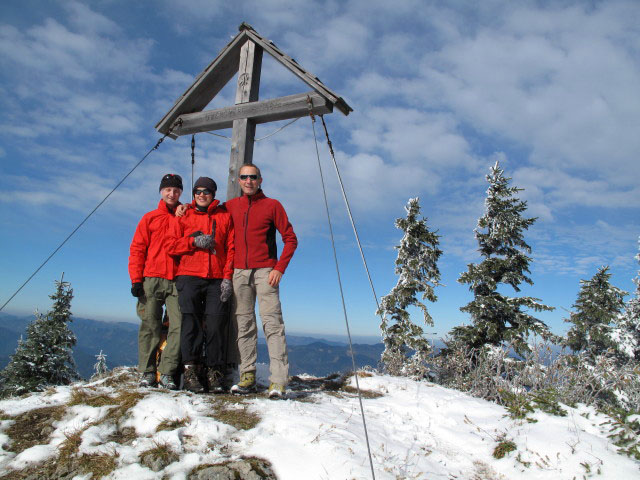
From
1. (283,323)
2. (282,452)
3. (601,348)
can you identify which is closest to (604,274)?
(601,348)

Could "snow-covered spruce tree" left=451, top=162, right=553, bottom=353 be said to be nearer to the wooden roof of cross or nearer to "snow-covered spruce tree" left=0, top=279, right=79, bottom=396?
the wooden roof of cross

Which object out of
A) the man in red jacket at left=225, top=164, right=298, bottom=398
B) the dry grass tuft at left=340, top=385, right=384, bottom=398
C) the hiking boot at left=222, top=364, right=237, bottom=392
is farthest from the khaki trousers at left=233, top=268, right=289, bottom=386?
the dry grass tuft at left=340, top=385, right=384, bottom=398

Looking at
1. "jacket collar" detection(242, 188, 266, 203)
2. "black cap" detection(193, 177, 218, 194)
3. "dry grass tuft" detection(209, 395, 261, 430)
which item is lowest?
"dry grass tuft" detection(209, 395, 261, 430)

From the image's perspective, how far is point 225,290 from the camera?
435 cm

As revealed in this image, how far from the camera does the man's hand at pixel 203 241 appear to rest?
4281 millimetres

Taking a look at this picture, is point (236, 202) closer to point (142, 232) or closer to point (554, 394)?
point (142, 232)

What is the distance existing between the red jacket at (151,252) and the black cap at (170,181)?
1.41 feet

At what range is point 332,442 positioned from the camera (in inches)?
113

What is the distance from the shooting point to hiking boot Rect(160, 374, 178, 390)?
4.25 metres

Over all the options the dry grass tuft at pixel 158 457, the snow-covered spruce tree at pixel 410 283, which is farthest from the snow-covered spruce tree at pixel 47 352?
the dry grass tuft at pixel 158 457

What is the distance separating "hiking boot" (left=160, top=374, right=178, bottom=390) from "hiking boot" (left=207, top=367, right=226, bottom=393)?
404mm

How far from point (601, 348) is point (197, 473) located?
812 inches

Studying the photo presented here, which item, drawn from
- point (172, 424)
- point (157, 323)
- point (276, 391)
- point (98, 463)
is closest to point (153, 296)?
point (157, 323)

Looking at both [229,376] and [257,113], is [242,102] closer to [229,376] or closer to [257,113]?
[257,113]
